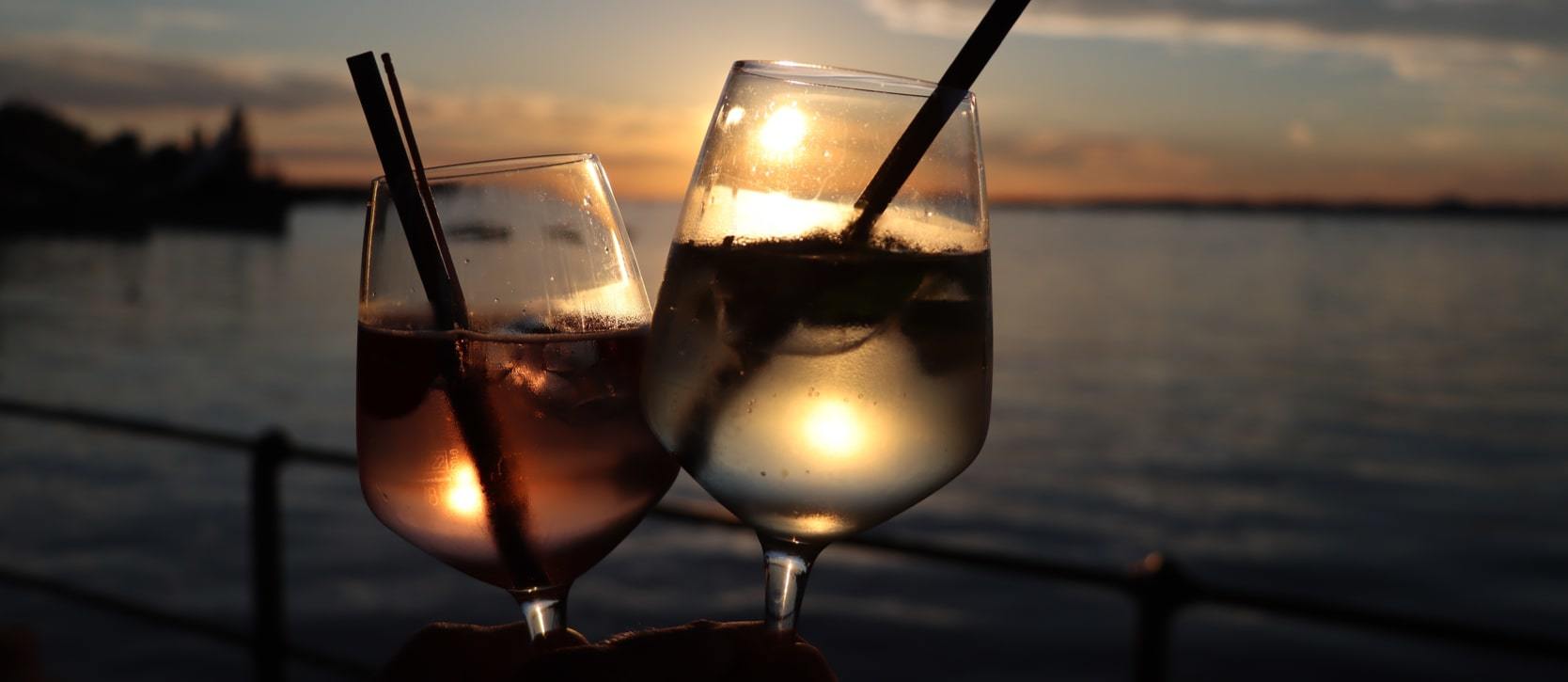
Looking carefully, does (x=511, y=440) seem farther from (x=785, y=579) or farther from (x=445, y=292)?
(x=785, y=579)

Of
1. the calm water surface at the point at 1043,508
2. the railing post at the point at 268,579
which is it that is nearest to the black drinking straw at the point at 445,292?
the railing post at the point at 268,579

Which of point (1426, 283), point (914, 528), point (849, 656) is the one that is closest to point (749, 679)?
point (849, 656)

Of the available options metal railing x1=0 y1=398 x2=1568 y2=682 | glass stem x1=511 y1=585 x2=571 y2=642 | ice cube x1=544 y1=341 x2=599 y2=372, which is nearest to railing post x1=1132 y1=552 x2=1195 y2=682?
metal railing x1=0 y1=398 x2=1568 y2=682

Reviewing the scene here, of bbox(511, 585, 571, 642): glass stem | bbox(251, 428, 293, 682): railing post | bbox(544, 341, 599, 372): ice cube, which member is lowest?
bbox(251, 428, 293, 682): railing post

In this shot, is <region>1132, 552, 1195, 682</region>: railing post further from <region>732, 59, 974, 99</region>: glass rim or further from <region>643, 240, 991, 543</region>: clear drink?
<region>732, 59, 974, 99</region>: glass rim

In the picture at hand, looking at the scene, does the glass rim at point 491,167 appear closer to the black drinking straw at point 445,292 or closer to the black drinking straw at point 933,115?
the black drinking straw at point 445,292
